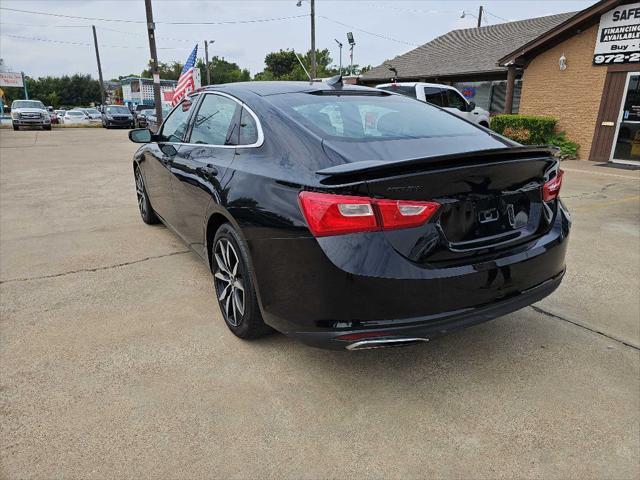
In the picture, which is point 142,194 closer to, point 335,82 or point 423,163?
point 335,82

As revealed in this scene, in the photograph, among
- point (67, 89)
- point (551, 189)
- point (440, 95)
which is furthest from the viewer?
point (67, 89)

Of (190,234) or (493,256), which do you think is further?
(190,234)

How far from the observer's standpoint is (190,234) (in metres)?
3.54

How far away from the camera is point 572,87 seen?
12.3 metres

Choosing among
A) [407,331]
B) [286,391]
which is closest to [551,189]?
[407,331]

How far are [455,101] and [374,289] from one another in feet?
39.7

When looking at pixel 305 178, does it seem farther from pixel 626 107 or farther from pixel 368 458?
pixel 626 107

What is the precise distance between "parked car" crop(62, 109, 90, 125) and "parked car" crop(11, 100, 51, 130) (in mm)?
7261

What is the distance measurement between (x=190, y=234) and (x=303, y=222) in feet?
5.66

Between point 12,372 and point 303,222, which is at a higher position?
point 303,222

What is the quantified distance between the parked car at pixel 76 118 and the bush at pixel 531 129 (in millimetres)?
30138

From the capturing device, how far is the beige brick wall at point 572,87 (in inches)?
466

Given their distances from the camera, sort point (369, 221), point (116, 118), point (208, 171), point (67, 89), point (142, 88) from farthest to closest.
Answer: point (67, 89) < point (142, 88) < point (116, 118) < point (208, 171) < point (369, 221)

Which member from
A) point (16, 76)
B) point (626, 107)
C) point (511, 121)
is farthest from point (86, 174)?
point (16, 76)
